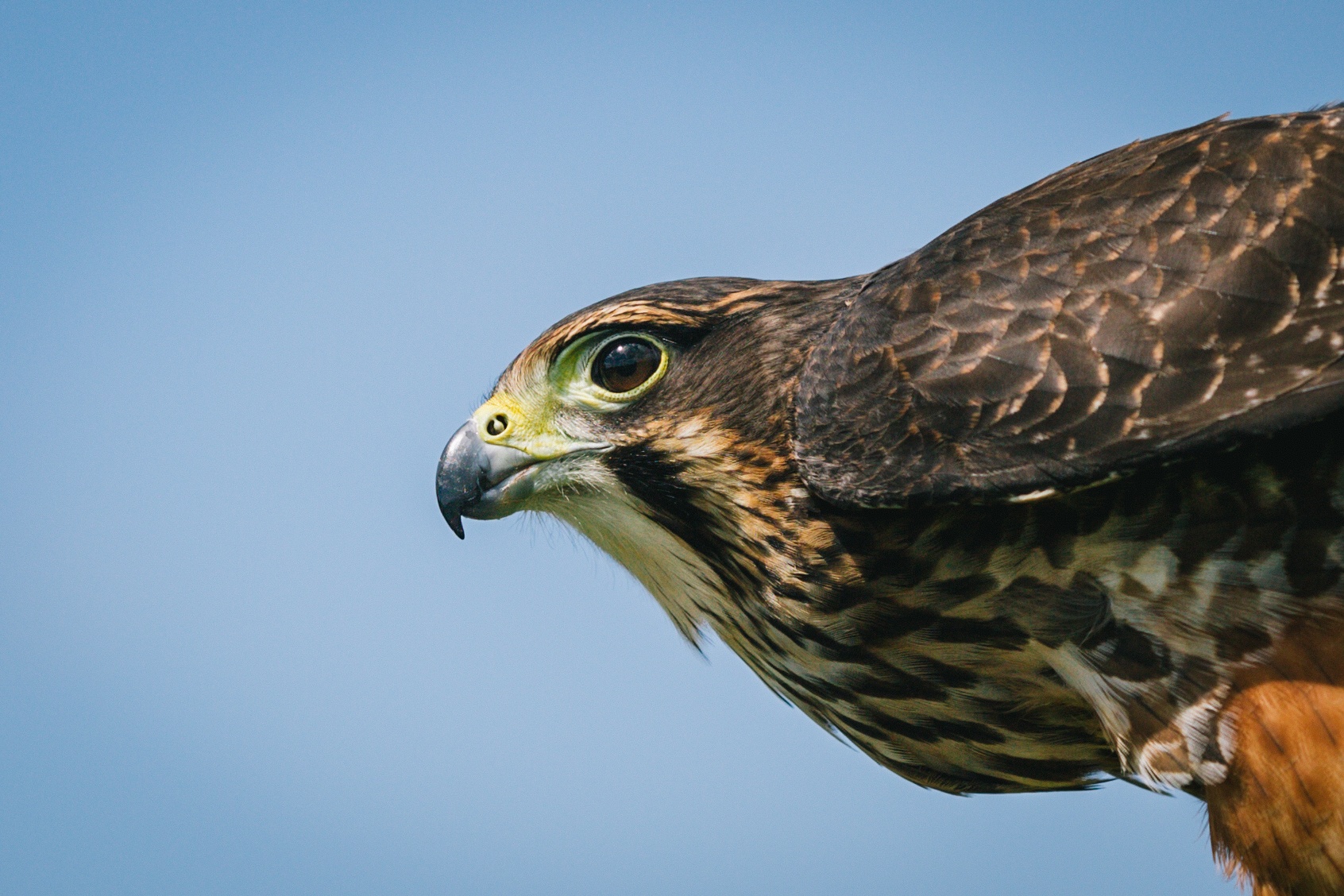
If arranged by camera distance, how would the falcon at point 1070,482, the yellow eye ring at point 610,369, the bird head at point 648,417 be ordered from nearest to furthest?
the falcon at point 1070,482, the bird head at point 648,417, the yellow eye ring at point 610,369

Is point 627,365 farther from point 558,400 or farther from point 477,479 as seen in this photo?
point 477,479

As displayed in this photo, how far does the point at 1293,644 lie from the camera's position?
3.00 meters

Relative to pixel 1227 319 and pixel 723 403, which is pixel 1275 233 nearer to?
pixel 1227 319

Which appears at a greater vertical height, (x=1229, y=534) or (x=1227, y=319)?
(x=1227, y=319)

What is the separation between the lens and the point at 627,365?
3.96 meters

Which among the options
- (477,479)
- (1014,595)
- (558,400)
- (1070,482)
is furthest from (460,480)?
(1070,482)

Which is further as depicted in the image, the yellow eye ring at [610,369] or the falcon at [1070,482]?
the yellow eye ring at [610,369]

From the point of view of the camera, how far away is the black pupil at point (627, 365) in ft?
13.0

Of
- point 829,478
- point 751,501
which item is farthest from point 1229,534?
point 751,501

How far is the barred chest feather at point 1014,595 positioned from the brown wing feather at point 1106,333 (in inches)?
5.3

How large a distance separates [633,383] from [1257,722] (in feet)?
6.31

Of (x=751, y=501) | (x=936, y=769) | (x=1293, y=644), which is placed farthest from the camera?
(x=936, y=769)

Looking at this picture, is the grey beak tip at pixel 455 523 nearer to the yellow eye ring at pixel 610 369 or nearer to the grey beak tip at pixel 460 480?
the grey beak tip at pixel 460 480

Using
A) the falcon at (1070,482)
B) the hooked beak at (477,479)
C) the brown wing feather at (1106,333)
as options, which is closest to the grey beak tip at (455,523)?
the hooked beak at (477,479)
